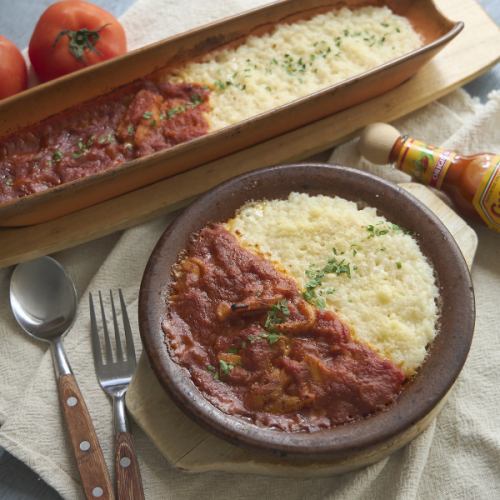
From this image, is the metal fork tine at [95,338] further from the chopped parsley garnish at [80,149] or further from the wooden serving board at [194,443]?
the chopped parsley garnish at [80,149]

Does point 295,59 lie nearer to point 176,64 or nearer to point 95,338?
point 176,64

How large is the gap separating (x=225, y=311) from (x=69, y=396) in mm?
767

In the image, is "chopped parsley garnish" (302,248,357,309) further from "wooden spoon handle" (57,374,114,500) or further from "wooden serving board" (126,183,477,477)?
"wooden spoon handle" (57,374,114,500)

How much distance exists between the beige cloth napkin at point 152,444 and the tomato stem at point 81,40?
108 centimetres

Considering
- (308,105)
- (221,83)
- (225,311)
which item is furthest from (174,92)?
(225,311)

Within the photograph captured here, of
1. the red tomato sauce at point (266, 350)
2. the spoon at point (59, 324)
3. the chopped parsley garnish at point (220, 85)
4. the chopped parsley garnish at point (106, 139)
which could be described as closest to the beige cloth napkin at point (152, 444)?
the spoon at point (59, 324)

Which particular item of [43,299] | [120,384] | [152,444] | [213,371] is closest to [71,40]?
[43,299]

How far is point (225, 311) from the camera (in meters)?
2.77

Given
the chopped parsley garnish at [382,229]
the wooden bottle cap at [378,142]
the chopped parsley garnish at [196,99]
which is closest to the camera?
the chopped parsley garnish at [382,229]

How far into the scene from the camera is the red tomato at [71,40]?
3.75m

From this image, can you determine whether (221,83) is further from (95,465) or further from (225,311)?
(95,465)

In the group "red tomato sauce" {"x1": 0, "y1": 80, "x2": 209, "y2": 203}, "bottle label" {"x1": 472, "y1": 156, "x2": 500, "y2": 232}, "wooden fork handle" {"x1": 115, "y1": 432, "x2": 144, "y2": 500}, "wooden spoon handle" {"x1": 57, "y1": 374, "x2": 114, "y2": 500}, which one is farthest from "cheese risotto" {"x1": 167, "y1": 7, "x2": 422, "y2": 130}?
"wooden fork handle" {"x1": 115, "y1": 432, "x2": 144, "y2": 500}

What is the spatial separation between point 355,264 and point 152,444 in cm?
114

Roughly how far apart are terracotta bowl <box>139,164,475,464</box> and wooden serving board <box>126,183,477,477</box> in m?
0.02
